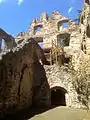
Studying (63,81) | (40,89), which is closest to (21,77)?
(40,89)

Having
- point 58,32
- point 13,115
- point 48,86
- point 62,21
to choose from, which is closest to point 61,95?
point 48,86

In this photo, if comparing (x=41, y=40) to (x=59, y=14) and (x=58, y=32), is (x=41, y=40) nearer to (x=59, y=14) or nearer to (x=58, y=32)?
(x=58, y=32)

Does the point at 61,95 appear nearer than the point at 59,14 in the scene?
Yes

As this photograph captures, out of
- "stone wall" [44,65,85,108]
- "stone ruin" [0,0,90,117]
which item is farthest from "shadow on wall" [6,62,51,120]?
"stone wall" [44,65,85,108]

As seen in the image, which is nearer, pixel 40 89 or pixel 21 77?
pixel 21 77

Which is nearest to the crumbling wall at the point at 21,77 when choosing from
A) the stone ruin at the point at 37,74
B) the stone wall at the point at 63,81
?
the stone ruin at the point at 37,74

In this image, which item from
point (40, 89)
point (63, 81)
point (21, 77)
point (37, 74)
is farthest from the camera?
point (37, 74)

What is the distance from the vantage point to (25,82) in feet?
46.0

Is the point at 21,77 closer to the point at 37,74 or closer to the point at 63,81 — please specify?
the point at 37,74

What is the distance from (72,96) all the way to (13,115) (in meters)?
5.01

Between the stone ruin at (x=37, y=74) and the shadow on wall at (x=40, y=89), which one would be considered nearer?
the stone ruin at (x=37, y=74)

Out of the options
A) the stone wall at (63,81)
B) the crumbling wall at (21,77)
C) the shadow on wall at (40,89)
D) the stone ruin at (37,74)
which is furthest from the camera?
the shadow on wall at (40,89)

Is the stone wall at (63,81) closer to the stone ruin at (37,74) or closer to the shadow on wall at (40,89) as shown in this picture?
the stone ruin at (37,74)

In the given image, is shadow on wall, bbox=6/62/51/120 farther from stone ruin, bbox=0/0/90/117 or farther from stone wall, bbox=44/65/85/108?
stone wall, bbox=44/65/85/108
